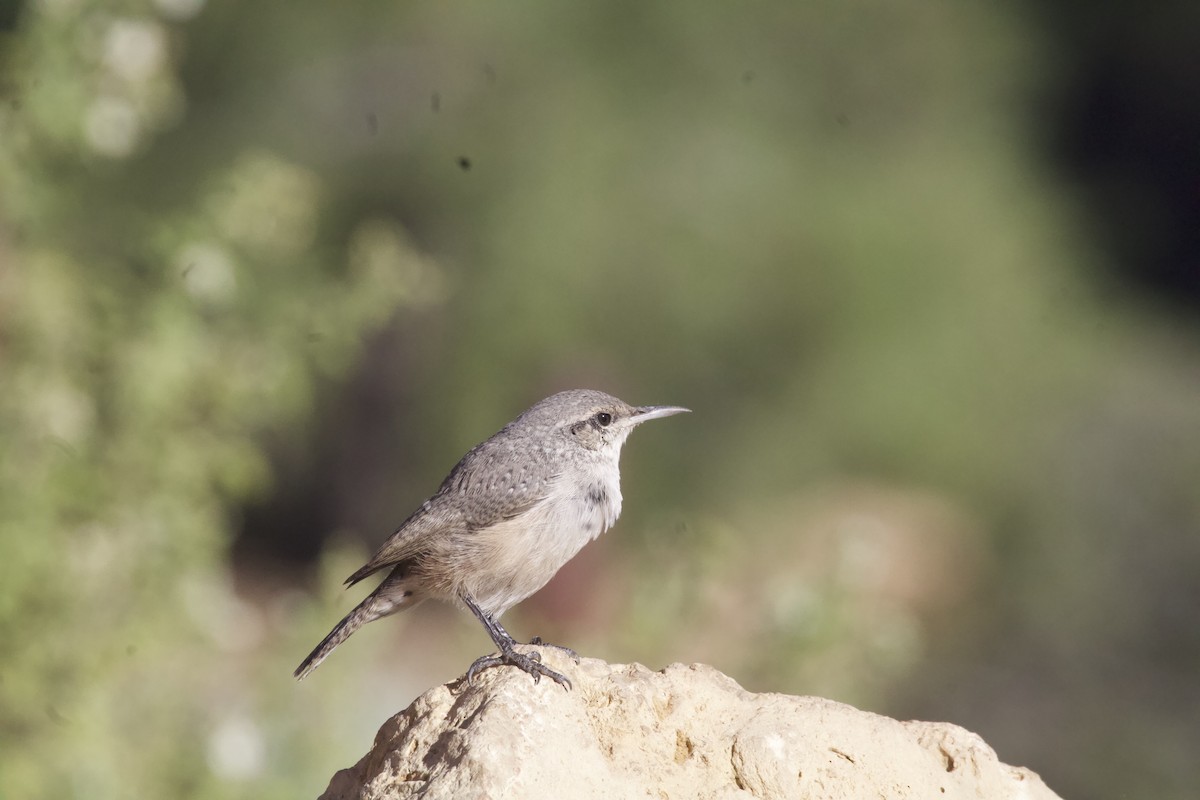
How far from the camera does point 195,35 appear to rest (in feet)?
42.4

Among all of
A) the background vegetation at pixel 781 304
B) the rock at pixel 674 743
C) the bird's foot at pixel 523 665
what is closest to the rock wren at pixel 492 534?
the bird's foot at pixel 523 665

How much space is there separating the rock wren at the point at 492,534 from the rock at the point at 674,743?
1.09 meters

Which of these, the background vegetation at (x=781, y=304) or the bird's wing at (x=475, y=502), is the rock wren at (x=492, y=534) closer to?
the bird's wing at (x=475, y=502)

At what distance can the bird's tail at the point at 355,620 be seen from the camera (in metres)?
5.39

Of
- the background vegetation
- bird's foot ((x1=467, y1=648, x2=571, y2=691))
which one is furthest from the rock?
the background vegetation

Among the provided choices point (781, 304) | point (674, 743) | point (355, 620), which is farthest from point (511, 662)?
point (781, 304)

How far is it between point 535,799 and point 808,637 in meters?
3.38

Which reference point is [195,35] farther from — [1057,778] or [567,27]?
[1057,778]

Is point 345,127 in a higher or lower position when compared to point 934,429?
lower

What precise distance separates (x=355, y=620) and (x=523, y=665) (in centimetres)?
129

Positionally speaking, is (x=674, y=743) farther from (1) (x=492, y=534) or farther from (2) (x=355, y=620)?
(2) (x=355, y=620)

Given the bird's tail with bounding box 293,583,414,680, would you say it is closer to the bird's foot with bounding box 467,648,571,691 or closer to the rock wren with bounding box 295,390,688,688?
the rock wren with bounding box 295,390,688,688

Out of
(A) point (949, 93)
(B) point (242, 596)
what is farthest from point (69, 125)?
(A) point (949, 93)

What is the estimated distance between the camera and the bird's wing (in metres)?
5.50
